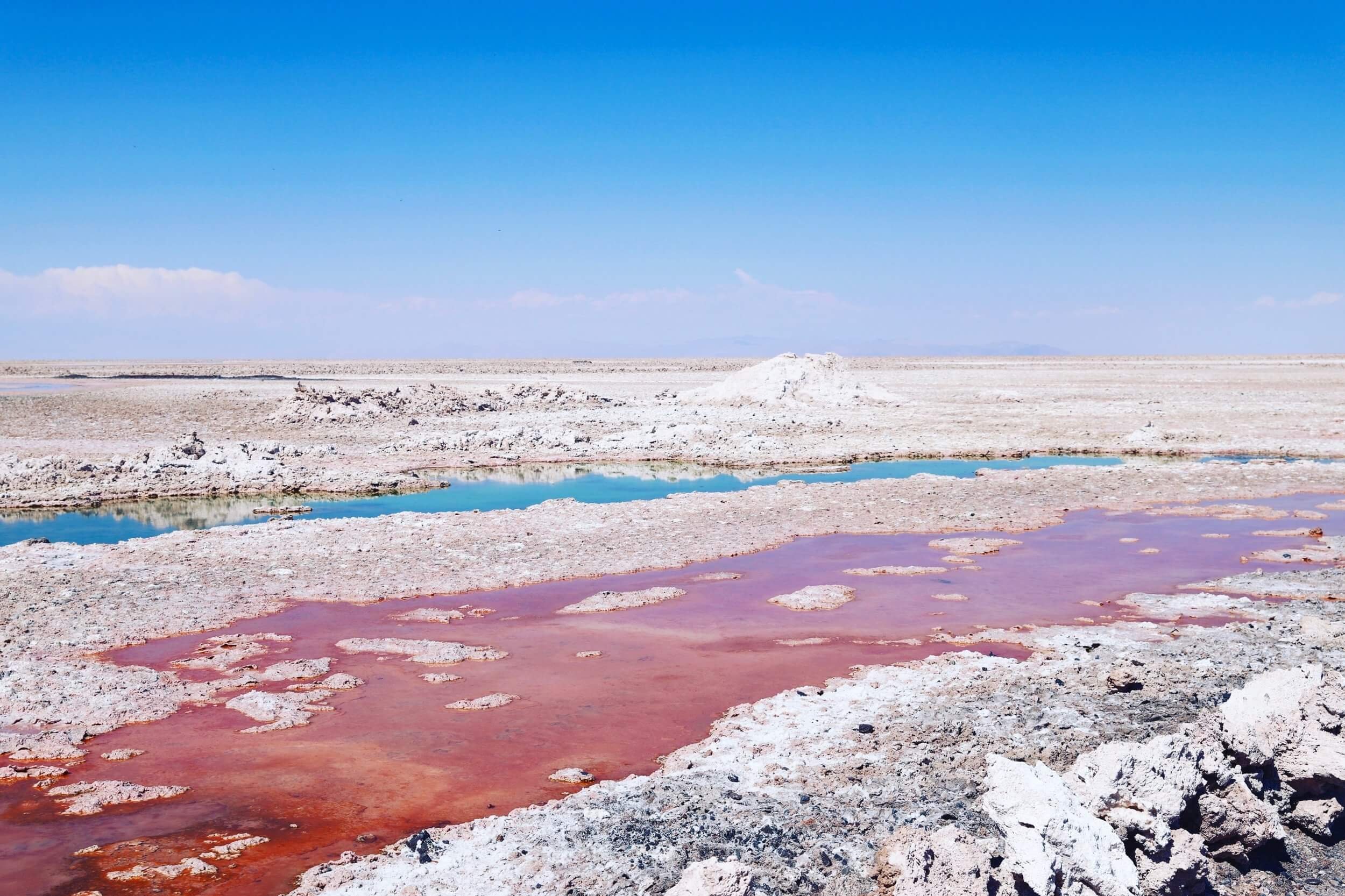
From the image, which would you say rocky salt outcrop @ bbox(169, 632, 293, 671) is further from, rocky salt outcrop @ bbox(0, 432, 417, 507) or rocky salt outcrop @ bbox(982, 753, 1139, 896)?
rocky salt outcrop @ bbox(0, 432, 417, 507)

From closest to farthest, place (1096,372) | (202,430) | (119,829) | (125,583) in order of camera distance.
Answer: (119,829) → (125,583) → (202,430) → (1096,372)

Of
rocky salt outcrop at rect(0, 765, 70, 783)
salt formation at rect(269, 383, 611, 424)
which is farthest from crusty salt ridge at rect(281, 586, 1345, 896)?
salt formation at rect(269, 383, 611, 424)

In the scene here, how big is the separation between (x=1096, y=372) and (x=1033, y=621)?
77856 mm

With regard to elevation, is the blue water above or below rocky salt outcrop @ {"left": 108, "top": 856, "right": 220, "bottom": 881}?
above

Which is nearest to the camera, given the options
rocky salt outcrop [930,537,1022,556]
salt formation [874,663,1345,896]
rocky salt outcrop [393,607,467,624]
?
salt formation [874,663,1345,896]

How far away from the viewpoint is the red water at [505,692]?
6.41 metres

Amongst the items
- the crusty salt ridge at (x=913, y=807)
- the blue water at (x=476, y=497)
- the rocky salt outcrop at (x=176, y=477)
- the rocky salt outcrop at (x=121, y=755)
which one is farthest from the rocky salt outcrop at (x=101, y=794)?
the rocky salt outcrop at (x=176, y=477)

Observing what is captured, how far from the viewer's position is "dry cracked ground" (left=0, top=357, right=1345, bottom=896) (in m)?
5.66

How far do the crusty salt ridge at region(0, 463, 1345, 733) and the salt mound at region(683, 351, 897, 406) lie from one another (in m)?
18.6

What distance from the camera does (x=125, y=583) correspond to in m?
13.1

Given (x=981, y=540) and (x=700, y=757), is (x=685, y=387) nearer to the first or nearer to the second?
(x=981, y=540)

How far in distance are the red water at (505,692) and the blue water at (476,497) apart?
24.0ft

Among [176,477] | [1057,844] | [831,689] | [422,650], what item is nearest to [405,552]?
[422,650]

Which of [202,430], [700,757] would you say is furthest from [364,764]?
[202,430]
